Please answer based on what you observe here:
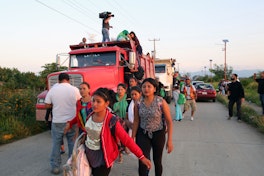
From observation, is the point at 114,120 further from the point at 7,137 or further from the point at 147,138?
the point at 7,137

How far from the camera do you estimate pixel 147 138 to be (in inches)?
155

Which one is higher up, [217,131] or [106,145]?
[106,145]

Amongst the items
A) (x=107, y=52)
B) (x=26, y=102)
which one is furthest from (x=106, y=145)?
(x=26, y=102)

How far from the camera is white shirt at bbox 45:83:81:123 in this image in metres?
4.91

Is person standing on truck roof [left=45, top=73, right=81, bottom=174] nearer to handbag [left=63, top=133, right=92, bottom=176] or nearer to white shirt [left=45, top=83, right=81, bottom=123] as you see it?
white shirt [left=45, top=83, right=81, bottom=123]

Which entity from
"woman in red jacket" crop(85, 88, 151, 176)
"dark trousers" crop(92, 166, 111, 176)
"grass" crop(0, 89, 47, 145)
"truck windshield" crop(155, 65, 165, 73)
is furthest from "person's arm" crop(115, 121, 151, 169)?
"truck windshield" crop(155, 65, 165, 73)

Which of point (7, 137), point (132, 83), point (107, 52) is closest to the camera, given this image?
point (132, 83)

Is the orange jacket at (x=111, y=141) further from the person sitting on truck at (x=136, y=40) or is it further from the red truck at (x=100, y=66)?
the person sitting on truck at (x=136, y=40)

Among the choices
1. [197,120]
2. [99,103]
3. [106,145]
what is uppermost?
[99,103]

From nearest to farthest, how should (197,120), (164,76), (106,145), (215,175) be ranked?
(106,145)
(215,175)
(197,120)
(164,76)

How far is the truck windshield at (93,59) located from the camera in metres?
9.10

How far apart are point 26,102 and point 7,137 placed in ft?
7.84

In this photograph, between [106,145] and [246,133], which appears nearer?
[106,145]

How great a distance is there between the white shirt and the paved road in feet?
3.70
